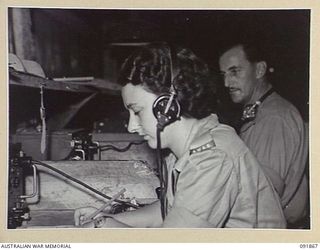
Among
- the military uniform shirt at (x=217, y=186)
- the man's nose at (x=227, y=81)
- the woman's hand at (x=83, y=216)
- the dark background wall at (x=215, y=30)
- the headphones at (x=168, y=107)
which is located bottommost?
the woman's hand at (x=83, y=216)

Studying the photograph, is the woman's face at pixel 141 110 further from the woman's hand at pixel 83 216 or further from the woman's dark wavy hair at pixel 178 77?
the woman's hand at pixel 83 216

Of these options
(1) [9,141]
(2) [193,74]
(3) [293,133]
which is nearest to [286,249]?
(3) [293,133]

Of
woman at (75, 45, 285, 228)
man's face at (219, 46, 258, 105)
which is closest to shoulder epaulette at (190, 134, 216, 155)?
woman at (75, 45, 285, 228)

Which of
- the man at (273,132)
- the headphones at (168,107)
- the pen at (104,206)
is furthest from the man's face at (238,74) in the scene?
the pen at (104,206)

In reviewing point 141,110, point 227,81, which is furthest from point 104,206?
point 227,81

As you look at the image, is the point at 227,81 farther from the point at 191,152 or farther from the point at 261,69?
the point at 191,152

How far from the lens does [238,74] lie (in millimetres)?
874

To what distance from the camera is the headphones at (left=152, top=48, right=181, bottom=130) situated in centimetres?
76

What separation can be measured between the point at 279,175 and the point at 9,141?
0.39 metres

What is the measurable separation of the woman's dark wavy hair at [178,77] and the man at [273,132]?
0.19 ft

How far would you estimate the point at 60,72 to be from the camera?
0.96 m

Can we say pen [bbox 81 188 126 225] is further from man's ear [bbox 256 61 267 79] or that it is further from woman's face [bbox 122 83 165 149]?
man's ear [bbox 256 61 267 79]

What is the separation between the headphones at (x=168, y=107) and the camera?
2.51 ft

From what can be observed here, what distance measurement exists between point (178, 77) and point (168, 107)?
43 mm
